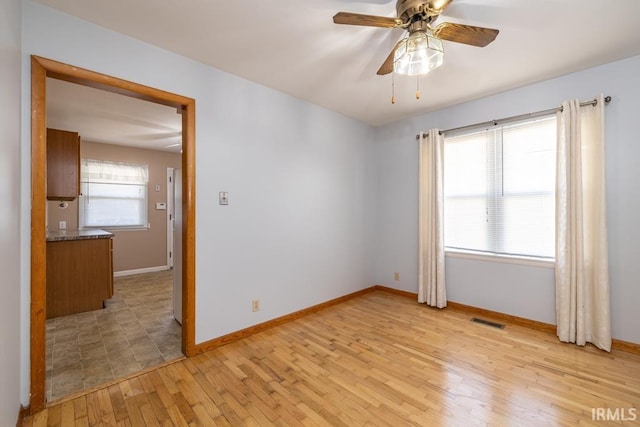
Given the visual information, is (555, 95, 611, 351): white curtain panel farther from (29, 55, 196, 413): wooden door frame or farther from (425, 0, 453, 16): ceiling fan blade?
(29, 55, 196, 413): wooden door frame

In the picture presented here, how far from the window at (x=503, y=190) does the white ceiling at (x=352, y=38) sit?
61 centimetres

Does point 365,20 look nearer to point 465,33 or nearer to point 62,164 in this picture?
point 465,33

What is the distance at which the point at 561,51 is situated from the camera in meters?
2.31

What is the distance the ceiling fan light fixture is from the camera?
1579 mm

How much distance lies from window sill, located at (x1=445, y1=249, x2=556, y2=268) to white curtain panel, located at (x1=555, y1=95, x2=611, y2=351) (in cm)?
16

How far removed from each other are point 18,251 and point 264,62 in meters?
2.24

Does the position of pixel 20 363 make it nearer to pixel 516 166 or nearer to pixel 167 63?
pixel 167 63

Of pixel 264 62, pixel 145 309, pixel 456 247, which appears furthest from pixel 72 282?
pixel 456 247

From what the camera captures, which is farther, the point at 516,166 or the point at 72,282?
the point at 72,282

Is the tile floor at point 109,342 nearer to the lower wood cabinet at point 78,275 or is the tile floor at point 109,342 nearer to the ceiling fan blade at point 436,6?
the lower wood cabinet at point 78,275

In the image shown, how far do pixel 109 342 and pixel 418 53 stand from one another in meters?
3.63

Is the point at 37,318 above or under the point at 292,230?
under

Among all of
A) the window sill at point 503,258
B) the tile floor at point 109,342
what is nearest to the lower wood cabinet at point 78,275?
the tile floor at point 109,342

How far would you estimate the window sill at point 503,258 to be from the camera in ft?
9.41
